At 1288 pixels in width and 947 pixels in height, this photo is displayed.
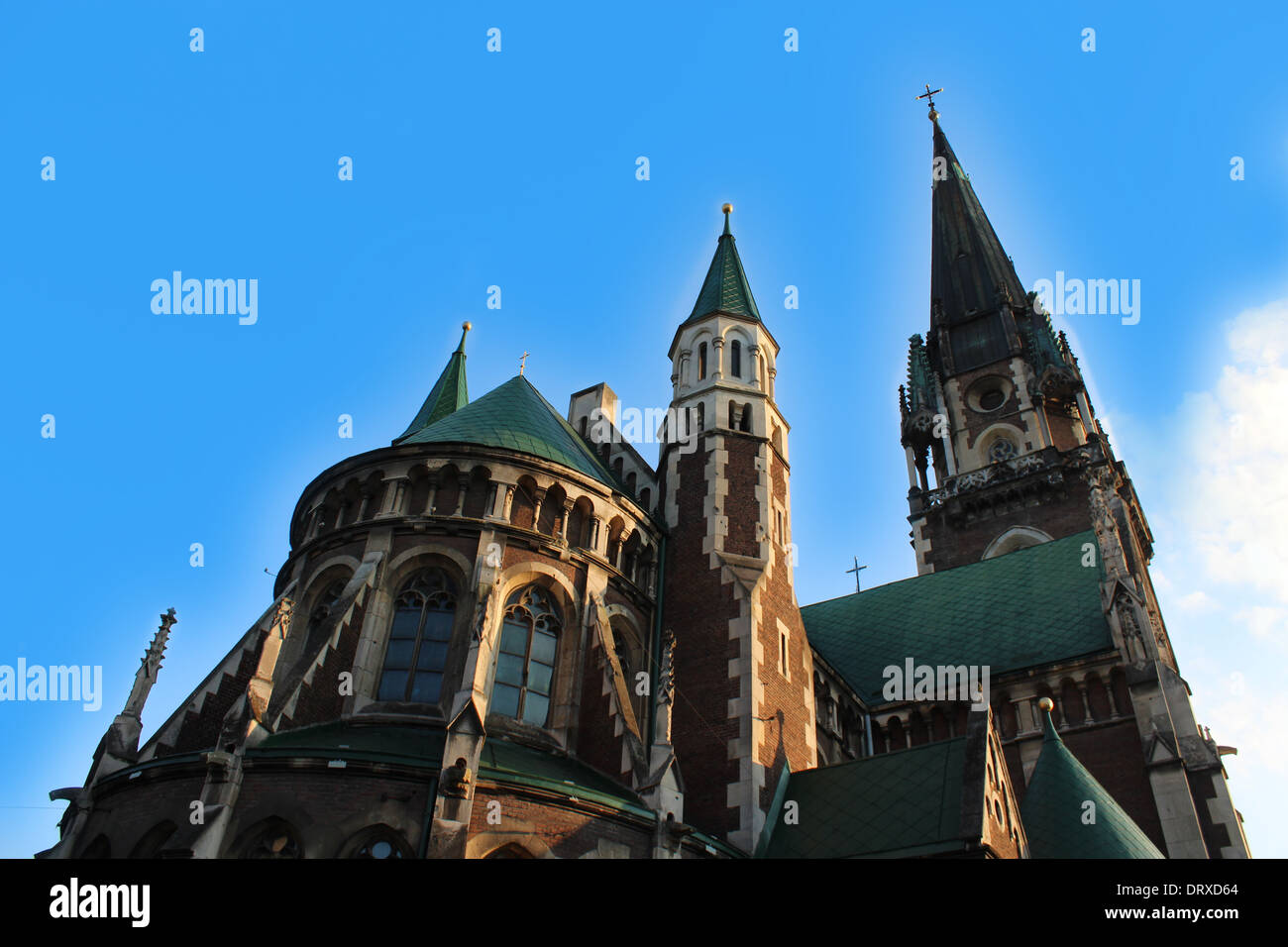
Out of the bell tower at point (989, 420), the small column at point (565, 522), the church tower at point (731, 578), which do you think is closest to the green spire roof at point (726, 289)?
the church tower at point (731, 578)

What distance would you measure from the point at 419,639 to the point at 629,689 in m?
4.81

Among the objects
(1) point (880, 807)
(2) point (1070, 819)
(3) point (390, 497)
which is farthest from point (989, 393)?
(3) point (390, 497)

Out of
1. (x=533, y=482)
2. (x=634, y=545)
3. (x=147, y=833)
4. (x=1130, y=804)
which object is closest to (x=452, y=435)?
(x=533, y=482)

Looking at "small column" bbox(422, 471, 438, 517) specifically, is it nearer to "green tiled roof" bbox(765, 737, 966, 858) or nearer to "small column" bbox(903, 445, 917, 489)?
"green tiled roof" bbox(765, 737, 966, 858)

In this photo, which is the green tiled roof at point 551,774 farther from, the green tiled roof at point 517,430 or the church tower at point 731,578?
the green tiled roof at point 517,430

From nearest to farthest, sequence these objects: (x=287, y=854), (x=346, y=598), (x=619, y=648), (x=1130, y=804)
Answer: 1. (x=287, y=854)
2. (x=346, y=598)
3. (x=619, y=648)
4. (x=1130, y=804)

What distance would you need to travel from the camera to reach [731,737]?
71.0 ft

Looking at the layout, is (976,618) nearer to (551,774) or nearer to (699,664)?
(699,664)

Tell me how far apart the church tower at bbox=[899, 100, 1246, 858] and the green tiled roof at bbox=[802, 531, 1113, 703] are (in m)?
0.68

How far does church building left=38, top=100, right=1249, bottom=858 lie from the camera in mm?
16047

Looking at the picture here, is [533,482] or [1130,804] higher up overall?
[533,482]

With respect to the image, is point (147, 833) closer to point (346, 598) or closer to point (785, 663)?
point (346, 598)

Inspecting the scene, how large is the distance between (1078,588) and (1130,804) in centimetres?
848

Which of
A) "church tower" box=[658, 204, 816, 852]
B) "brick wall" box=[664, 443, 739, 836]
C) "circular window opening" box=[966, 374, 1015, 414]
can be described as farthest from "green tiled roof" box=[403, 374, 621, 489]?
"circular window opening" box=[966, 374, 1015, 414]
